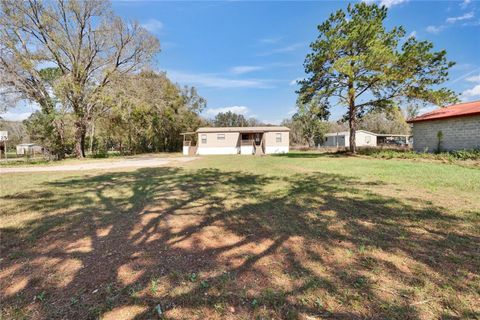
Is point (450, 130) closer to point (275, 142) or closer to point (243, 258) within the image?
point (275, 142)

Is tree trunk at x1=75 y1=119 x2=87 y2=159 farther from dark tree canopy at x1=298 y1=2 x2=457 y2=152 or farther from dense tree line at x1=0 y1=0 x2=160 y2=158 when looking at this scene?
dark tree canopy at x1=298 y1=2 x2=457 y2=152

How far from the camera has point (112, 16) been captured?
18391 mm

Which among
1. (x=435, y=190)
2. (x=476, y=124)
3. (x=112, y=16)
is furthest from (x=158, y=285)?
(x=112, y=16)

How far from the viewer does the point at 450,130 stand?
1450cm

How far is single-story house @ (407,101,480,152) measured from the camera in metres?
13.2

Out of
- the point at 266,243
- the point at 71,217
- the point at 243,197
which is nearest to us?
the point at 266,243

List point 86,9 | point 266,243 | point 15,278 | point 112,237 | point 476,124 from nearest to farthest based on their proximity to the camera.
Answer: point 15,278 < point 266,243 < point 112,237 < point 476,124 < point 86,9

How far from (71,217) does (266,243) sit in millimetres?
3547

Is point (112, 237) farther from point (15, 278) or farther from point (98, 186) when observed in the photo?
point (98, 186)

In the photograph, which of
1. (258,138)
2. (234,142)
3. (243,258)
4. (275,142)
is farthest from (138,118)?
(243,258)

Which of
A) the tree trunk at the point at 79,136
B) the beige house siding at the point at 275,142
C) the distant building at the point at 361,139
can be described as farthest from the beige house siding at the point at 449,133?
the tree trunk at the point at 79,136

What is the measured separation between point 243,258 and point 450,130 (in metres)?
17.8

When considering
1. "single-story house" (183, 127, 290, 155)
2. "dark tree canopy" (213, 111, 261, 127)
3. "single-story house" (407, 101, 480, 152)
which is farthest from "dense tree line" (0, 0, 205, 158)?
"dark tree canopy" (213, 111, 261, 127)

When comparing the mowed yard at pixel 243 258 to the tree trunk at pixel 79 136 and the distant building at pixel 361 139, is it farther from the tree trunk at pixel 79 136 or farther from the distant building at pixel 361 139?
the distant building at pixel 361 139
